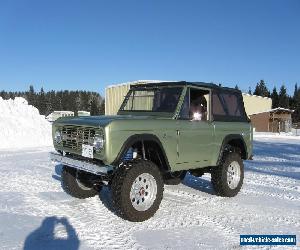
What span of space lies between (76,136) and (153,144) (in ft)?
4.16

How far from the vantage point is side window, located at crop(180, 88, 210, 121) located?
6.95m

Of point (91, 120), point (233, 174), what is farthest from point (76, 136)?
point (233, 174)

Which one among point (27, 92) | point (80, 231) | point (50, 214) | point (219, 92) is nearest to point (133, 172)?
point (80, 231)

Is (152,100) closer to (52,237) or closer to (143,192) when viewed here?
(143,192)

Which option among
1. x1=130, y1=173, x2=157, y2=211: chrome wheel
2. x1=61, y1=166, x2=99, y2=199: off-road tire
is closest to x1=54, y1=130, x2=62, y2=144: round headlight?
x1=61, y1=166, x2=99, y2=199: off-road tire

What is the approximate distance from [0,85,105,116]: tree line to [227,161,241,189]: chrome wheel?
110 meters

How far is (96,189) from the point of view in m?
7.62

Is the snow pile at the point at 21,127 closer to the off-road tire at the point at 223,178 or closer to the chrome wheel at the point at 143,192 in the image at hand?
the off-road tire at the point at 223,178

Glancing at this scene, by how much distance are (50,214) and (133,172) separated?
160 cm

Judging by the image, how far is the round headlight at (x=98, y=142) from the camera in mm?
5702

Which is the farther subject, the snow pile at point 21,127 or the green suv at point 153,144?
the snow pile at point 21,127

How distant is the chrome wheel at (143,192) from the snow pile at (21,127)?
546 inches

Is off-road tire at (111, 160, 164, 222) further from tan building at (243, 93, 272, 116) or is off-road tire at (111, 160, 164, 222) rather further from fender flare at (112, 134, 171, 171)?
tan building at (243, 93, 272, 116)

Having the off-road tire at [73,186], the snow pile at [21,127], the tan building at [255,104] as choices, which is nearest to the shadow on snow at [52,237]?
the off-road tire at [73,186]
